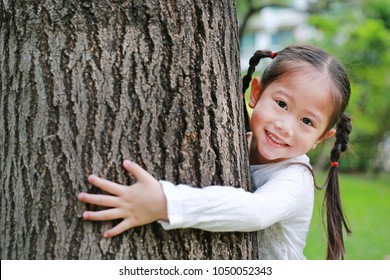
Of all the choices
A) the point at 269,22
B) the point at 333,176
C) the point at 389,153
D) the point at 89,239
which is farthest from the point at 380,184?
the point at 269,22

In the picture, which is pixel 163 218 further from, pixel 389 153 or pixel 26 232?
pixel 389 153

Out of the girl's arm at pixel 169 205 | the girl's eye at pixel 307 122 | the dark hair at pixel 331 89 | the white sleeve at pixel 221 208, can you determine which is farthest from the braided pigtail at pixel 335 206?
the girl's arm at pixel 169 205

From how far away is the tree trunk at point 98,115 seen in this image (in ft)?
5.91

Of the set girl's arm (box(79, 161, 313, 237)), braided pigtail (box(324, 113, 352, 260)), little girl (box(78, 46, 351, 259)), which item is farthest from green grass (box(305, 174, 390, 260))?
girl's arm (box(79, 161, 313, 237))

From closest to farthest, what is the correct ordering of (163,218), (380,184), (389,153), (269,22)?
(163,218), (380,184), (389,153), (269,22)

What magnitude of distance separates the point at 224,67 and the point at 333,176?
2.60 ft

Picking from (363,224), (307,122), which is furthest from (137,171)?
(363,224)

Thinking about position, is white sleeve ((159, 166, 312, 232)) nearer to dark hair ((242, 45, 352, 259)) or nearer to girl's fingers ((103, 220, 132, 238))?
girl's fingers ((103, 220, 132, 238))

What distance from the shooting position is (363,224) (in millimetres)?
8477

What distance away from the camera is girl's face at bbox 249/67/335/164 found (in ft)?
7.23

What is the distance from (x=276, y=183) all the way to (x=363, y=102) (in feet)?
50.2

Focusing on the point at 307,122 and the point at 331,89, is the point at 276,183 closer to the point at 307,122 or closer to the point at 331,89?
the point at 307,122

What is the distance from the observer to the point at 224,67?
1.98 metres

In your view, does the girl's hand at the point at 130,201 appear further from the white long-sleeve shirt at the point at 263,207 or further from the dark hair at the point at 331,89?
the dark hair at the point at 331,89
